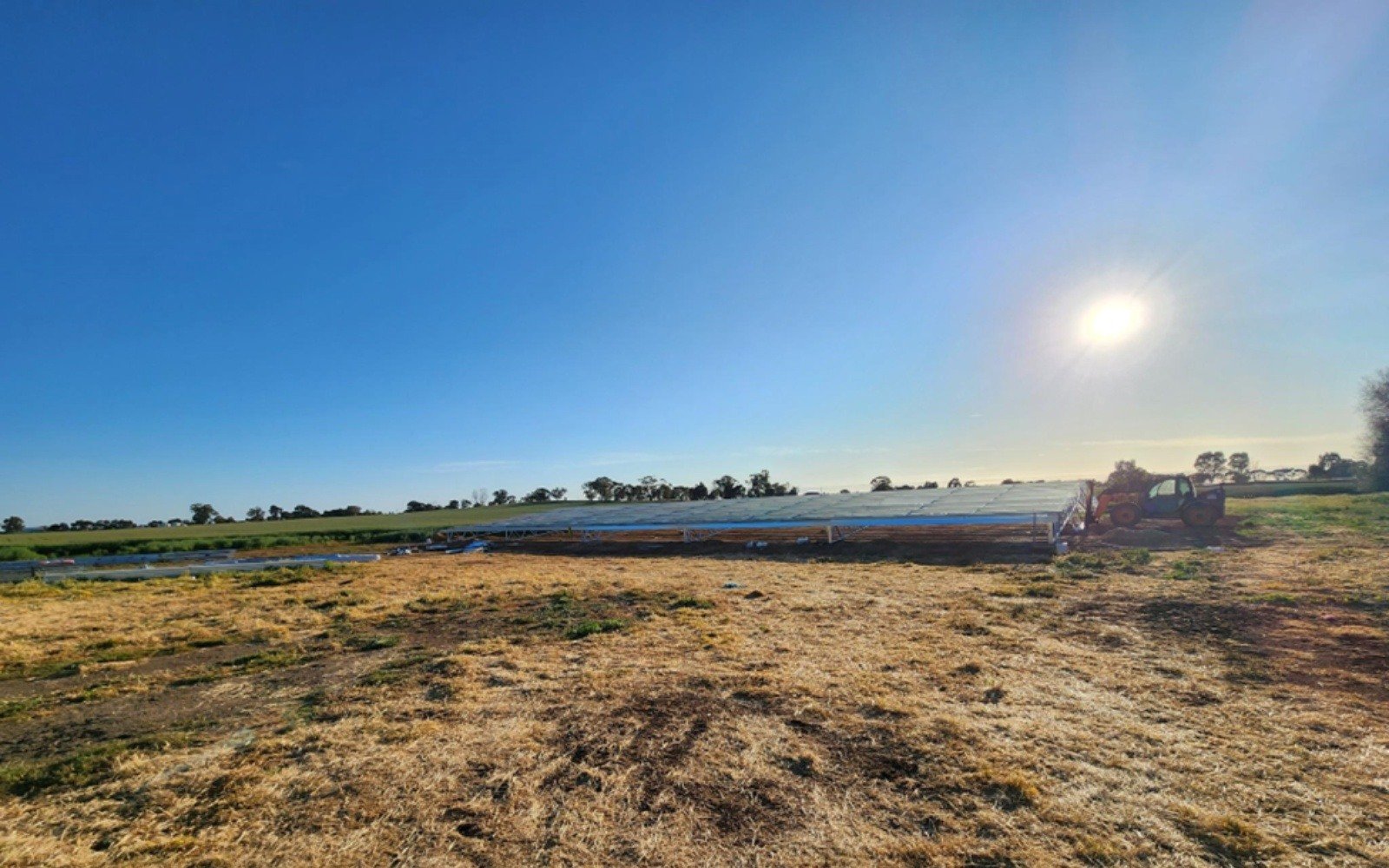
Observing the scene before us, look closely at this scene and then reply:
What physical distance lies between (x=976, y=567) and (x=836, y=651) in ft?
33.4

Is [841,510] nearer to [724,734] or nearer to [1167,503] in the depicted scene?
[1167,503]

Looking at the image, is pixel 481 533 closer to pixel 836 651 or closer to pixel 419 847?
pixel 836 651

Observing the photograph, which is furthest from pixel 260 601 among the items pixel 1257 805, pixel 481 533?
pixel 481 533

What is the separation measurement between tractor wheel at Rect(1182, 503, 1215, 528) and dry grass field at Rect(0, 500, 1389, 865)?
13002 mm

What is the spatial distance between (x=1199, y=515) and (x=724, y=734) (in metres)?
27.2

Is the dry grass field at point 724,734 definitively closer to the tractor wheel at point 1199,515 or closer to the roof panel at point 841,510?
the roof panel at point 841,510

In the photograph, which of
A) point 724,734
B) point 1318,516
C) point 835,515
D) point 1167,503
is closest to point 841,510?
point 835,515

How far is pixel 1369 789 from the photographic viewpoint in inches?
159

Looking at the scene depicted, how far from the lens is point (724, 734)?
17.3 ft

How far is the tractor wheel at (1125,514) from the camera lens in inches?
936

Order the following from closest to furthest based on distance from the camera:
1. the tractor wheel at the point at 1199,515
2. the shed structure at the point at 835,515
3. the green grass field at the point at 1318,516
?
the green grass field at the point at 1318,516 → the shed structure at the point at 835,515 → the tractor wheel at the point at 1199,515

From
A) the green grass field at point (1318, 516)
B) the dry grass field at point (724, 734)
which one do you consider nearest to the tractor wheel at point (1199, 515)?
the green grass field at point (1318, 516)

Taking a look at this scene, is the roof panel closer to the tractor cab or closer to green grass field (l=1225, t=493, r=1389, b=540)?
the tractor cab

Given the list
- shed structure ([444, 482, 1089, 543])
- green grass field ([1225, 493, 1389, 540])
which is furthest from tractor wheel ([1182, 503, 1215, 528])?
shed structure ([444, 482, 1089, 543])
